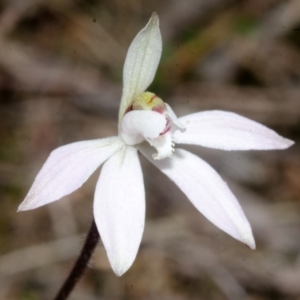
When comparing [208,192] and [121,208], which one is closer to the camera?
[121,208]

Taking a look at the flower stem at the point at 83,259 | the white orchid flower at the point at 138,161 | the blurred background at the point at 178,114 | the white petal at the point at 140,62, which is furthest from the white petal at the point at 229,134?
the blurred background at the point at 178,114

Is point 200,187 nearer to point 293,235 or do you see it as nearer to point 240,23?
point 293,235

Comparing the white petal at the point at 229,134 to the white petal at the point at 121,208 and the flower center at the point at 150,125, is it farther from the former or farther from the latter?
the white petal at the point at 121,208

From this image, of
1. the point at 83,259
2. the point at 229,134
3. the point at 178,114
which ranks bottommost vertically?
the point at 83,259

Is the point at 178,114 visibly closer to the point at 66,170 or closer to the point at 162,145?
the point at 162,145

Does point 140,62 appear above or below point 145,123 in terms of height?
above

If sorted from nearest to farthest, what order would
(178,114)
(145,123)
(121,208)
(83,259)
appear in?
1. (121,208)
2. (145,123)
3. (83,259)
4. (178,114)

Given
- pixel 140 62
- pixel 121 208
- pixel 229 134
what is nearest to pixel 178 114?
pixel 229 134

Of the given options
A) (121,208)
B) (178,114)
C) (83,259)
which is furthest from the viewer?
(178,114)
